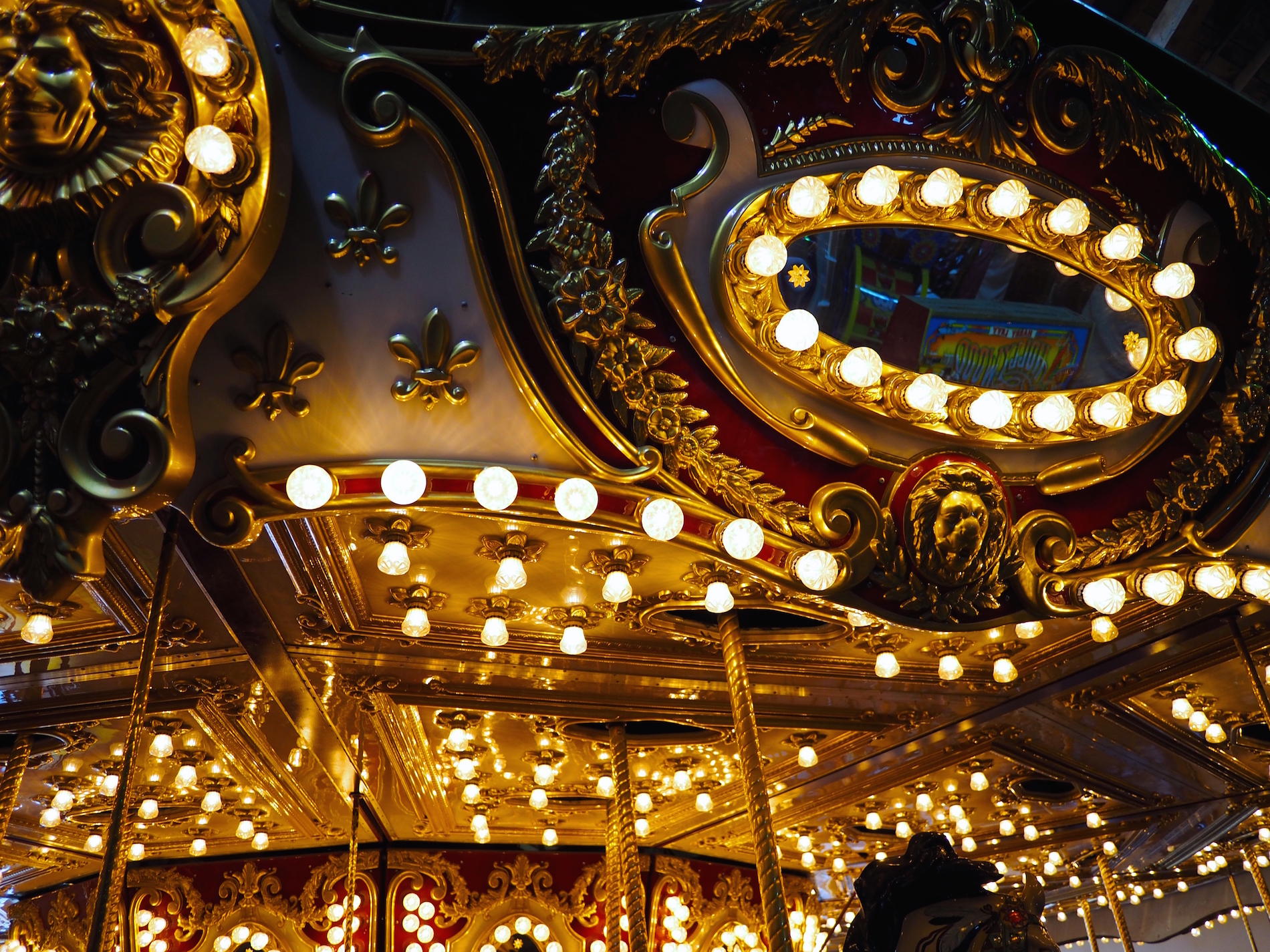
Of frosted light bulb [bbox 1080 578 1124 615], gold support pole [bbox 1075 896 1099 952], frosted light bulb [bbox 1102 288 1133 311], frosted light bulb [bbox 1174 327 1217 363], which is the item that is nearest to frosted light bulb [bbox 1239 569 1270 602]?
frosted light bulb [bbox 1080 578 1124 615]

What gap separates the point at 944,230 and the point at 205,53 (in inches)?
99.4

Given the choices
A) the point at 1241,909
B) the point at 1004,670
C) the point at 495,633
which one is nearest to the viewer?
the point at 495,633

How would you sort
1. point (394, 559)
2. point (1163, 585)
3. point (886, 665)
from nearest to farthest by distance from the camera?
1. point (394, 559)
2. point (1163, 585)
3. point (886, 665)

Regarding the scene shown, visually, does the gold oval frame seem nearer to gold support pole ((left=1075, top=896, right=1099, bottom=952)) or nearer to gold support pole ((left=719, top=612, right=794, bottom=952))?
gold support pole ((left=719, top=612, right=794, bottom=952))

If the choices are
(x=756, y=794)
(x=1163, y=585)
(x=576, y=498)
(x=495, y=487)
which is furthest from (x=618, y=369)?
(x=1163, y=585)

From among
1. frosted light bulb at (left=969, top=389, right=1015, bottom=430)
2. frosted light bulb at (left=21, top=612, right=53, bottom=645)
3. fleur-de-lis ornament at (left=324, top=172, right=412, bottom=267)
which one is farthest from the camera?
frosted light bulb at (left=21, top=612, right=53, bottom=645)

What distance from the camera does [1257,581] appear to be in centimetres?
425

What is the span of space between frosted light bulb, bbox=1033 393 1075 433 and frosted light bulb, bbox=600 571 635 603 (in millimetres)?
1767

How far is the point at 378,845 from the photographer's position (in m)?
8.67

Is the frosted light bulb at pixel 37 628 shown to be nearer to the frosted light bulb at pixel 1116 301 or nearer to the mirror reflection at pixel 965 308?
the mirror reflection at pixel 965 308

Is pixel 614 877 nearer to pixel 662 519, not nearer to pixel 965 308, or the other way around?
pixel 662 519

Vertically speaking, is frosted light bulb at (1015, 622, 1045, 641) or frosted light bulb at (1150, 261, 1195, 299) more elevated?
frosted light bulb at (1150, 261, 1195, 299)

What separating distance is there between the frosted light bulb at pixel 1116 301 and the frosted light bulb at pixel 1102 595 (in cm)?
115

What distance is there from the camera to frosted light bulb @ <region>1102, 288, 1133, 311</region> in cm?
375
